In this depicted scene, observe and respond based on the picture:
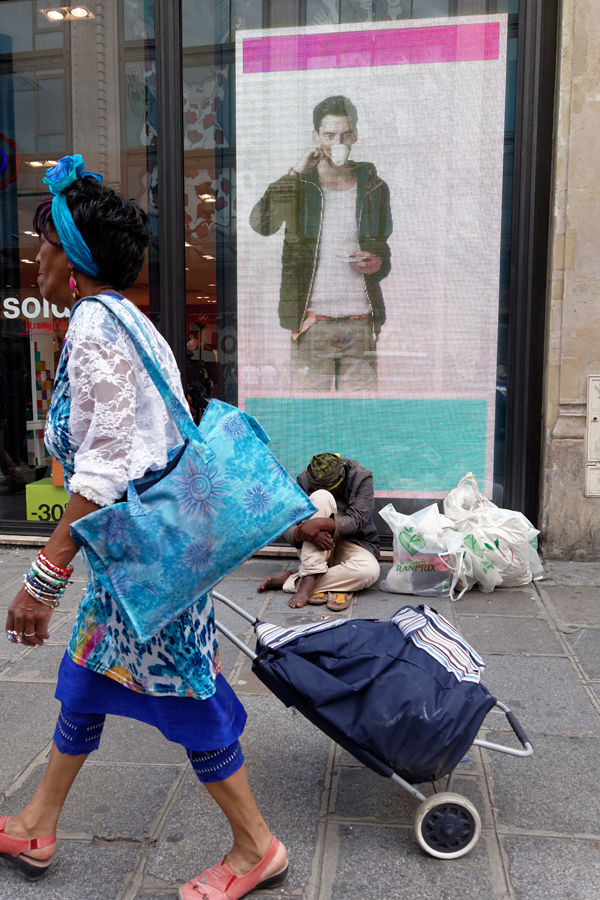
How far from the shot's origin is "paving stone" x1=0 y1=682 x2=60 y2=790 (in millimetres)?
2693

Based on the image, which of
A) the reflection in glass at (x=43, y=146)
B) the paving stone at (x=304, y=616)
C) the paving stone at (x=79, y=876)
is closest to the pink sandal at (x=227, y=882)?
the paving stone at (x=79, y=876)

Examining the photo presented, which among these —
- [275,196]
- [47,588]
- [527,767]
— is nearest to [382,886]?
[527,767]

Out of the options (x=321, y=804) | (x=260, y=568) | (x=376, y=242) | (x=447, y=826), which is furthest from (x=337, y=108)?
(x=447, y=826)

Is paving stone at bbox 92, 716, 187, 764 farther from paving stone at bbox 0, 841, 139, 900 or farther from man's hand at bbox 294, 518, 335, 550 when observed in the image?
man's hand at bbox 294, 518, 335, 550

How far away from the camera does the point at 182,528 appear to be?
1.74 meters

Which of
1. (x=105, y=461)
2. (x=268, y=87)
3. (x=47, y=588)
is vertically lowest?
(x=47, y=588)

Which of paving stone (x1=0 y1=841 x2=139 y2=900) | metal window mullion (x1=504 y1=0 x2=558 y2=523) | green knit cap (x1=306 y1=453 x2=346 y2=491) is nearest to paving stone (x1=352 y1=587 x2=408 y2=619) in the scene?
green knit cap (x1=306 y1=453 x2=346 y2=491)

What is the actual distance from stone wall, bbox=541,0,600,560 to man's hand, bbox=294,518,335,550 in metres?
1.76

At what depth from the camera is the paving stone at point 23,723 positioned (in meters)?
2.69

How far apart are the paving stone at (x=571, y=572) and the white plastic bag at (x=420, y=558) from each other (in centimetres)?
77

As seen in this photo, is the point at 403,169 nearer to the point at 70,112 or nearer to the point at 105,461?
the point at 70,112

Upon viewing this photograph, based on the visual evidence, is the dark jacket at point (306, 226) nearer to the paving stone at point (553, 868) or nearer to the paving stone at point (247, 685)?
the paving stone at point (247, 685)

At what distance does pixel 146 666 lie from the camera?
193 centimetres

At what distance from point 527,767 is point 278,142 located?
4624 millimetres
